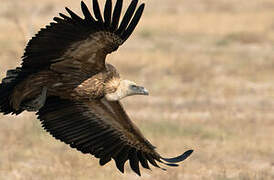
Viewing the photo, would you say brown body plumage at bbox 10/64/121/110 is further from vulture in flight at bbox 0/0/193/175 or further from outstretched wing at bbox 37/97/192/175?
outstretched wing at bbox 37/97/192/175

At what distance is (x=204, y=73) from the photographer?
19.3m

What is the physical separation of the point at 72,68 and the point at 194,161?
3650 mm

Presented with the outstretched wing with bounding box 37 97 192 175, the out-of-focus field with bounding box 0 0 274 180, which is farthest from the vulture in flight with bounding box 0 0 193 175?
the out-of-focus field with bounding box 0 0 274 180

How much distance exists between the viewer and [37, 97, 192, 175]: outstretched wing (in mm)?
9203

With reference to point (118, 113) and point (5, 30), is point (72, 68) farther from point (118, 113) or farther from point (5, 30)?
point (5, 30)

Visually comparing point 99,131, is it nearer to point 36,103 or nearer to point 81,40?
point 36,103

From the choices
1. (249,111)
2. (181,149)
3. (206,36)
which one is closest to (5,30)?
(206,36)

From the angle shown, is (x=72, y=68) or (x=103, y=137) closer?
(x=72, y=68)

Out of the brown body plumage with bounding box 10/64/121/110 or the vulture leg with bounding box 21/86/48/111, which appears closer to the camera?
the brown body plumage with bounding box 10/64/121/110

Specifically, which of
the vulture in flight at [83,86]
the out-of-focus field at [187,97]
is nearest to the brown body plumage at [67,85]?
the vulture in flight at [83,86]

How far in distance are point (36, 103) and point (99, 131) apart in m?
1.02

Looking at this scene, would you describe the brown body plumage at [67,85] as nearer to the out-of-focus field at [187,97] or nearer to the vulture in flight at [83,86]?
the vulture in flight at [83,86]

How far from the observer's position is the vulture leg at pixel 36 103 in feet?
28.2

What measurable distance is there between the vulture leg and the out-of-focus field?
1917 mm
